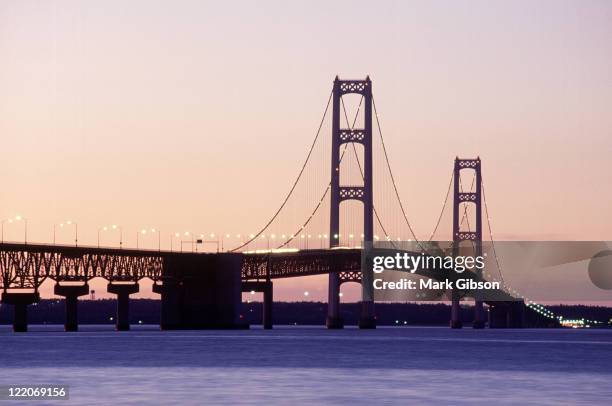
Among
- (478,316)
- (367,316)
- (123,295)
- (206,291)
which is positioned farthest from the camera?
(478,316)

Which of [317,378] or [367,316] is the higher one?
[367,316]

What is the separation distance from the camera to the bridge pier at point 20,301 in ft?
464

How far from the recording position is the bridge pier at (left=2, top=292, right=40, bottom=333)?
141 m

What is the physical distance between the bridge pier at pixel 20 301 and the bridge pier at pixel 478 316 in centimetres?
6523

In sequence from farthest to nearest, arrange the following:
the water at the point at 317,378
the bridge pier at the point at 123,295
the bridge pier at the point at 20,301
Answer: the bridge pier at the point at 123,295, the bridge pier at the point at 20,301, the water at the point at 317,378

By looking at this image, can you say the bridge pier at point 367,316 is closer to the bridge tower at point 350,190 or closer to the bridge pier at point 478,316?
the bridge tower at point 350,190

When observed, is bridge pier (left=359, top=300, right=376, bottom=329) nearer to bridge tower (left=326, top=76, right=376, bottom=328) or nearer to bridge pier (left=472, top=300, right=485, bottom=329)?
bridge tower (left=326, top=76, right=376, bottom=328)

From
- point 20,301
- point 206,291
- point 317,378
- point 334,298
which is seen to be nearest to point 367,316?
point 334,298

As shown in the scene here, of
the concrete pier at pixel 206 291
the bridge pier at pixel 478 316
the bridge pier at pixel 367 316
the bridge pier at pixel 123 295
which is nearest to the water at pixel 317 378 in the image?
the concrete pier at pixel 206 291

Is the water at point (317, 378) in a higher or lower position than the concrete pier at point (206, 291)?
lower

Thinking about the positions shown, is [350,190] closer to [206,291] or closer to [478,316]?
[206,291]

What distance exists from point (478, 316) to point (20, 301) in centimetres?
7161

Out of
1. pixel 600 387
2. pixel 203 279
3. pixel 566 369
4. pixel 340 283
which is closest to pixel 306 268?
pixel 340 283

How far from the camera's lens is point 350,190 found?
14775cm
